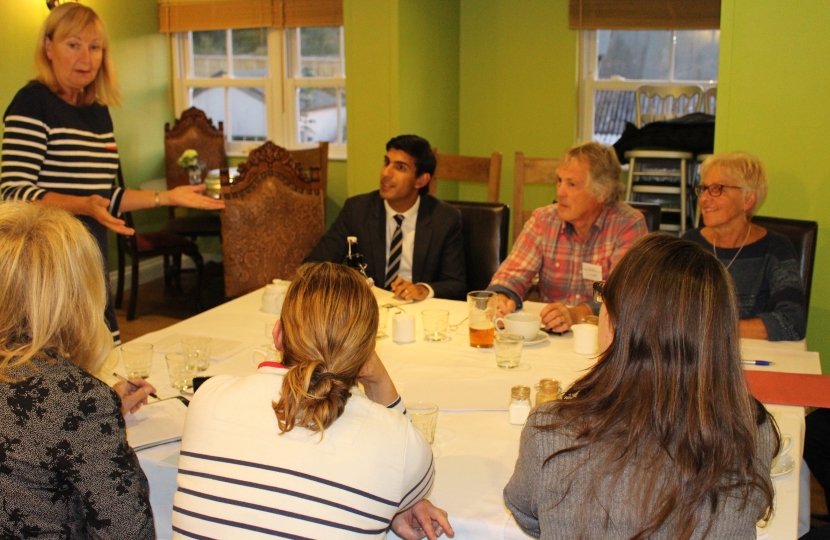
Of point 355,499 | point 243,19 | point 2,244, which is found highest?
point 243,19

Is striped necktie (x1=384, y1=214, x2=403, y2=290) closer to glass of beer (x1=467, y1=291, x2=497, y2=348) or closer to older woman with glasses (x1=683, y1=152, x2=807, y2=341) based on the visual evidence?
glass of beer (x1=467, y1=291, x2=497, y2=348)

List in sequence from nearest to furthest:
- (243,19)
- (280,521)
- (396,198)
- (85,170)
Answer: (280,521) → (85,170) → (396,198) → (243,19)

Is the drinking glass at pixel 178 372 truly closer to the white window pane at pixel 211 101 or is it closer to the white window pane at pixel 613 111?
the white window pane at pixel 613 111

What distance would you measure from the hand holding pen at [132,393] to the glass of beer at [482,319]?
903 millimetres

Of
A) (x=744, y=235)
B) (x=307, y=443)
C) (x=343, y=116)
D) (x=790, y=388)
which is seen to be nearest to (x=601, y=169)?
(x=744, y=235)

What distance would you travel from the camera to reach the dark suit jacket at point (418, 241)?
10.3 feet

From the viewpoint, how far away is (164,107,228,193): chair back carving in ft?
19.6

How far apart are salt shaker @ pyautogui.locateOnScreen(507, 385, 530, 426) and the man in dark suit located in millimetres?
1406

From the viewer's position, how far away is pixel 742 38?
3.12m

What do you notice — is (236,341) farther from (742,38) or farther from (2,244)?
(742,38)

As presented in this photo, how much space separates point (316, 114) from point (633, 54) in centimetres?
244

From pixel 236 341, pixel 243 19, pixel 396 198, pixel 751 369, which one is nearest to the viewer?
pixel 751 369

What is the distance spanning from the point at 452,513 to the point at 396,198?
1.97 metres

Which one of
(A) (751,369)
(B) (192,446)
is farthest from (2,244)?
(A) (751,369)
